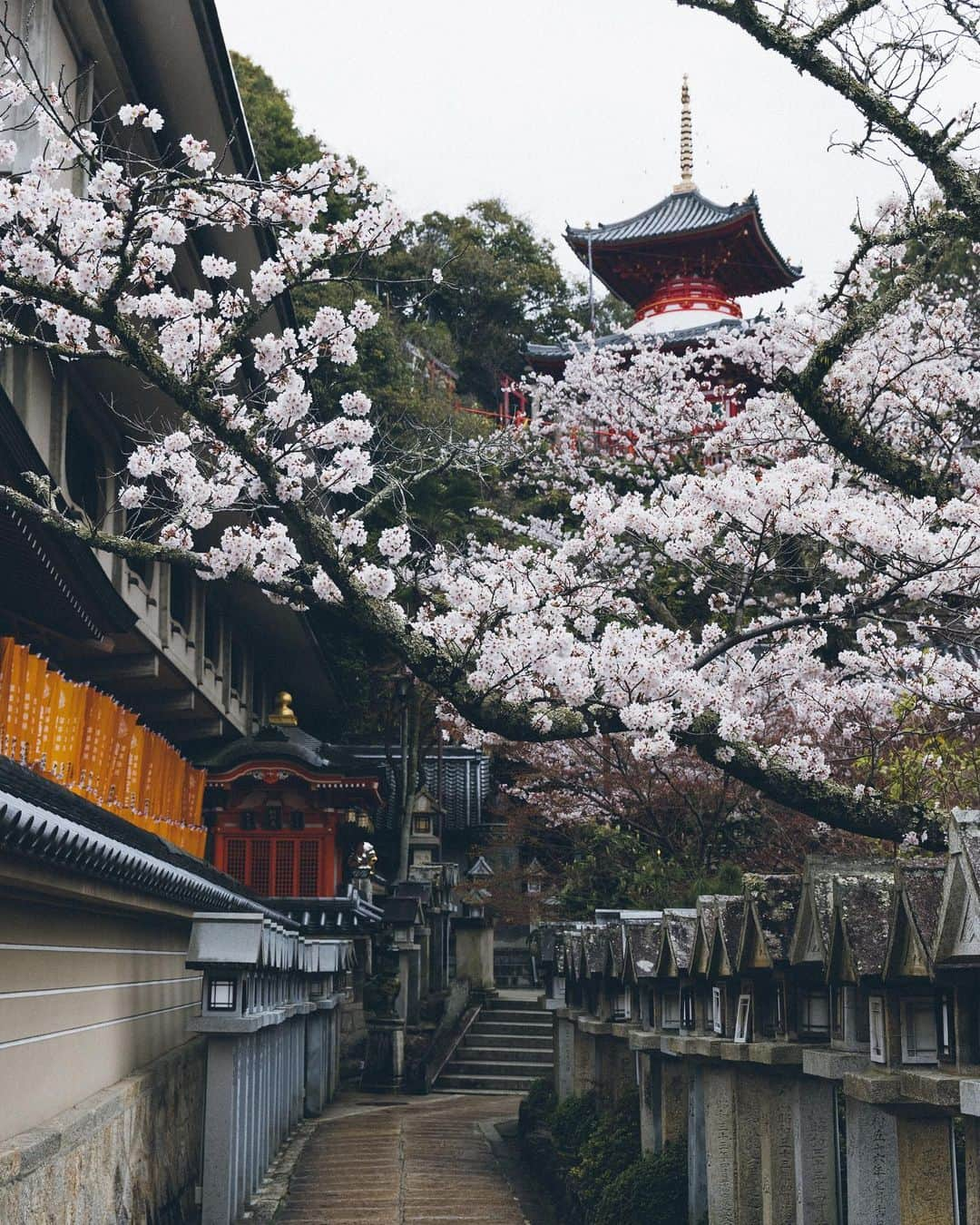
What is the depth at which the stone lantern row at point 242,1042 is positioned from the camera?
10539mm

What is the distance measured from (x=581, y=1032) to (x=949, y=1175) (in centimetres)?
916

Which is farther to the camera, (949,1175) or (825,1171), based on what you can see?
(825,1171)

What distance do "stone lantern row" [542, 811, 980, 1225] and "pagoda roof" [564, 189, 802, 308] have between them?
3530 cm

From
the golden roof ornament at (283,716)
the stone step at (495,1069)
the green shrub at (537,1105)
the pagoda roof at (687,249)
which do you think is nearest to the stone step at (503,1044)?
the stone step at (495,1069)

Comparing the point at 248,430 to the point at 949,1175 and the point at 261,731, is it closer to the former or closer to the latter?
the point at 949,1175

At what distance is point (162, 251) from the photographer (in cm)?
921

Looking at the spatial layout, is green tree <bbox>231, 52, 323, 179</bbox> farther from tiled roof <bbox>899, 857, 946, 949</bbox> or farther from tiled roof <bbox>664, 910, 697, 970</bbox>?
tiled roof <bbox>899, 857, 946, 949</bbox>

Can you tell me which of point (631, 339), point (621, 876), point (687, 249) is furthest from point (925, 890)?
point (687, 249)

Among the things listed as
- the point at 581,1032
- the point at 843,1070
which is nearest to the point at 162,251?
→ the point at 843,1070

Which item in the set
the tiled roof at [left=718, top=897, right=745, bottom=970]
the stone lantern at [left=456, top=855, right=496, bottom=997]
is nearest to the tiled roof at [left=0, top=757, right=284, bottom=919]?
the tiled roof at [left=718, top=897, right=745, bottom=970]

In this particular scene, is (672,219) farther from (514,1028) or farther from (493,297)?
(514,1028)

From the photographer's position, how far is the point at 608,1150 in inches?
456

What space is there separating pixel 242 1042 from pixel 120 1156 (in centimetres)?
203

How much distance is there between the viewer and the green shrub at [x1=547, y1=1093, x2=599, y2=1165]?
12.9 m
